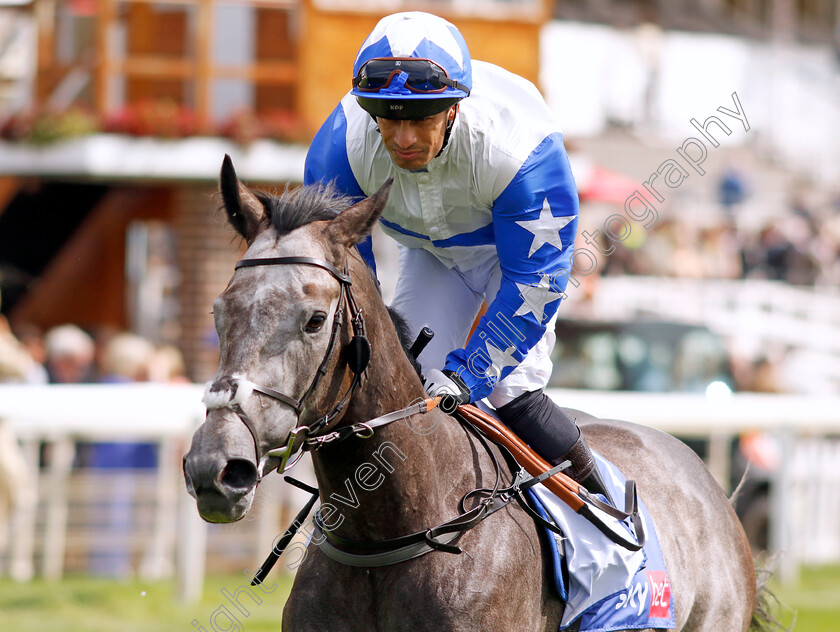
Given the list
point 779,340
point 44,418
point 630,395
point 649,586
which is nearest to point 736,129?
point 779,340

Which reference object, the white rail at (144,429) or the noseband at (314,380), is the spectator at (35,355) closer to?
the white rail at (144,429)

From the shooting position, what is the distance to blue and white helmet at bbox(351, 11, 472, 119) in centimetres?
320

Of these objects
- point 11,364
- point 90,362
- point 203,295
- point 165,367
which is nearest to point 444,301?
point 11,364

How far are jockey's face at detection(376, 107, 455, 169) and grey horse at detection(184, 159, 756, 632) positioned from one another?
0.96ft

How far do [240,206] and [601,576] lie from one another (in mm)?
1581

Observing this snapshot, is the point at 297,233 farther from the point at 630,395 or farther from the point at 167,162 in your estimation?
the point at 167,162

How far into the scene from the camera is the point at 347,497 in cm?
313

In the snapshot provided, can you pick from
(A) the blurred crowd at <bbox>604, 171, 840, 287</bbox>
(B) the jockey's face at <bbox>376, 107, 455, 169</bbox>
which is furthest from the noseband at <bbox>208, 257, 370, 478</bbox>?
(A) the blurred crowd at <bbox>604, 171, 840, 287</bbox>

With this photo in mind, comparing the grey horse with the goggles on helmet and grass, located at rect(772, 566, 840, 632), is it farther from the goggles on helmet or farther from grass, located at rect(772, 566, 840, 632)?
grass, located at rect(772, 566, 840, 632)

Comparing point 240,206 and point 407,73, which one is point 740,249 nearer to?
point 407,73

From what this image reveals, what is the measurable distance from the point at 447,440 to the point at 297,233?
31.4 inches

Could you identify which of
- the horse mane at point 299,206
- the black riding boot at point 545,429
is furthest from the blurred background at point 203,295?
the horse mane at point 299,206

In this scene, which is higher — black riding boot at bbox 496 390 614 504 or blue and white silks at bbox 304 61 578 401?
blue and white silks at bbox 304 61 578 401

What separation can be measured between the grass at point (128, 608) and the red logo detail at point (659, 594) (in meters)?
2.78
